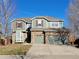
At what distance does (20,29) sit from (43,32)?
7149 millimetres

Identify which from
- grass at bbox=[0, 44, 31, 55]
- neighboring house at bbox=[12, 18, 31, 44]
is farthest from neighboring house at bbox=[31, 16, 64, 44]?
grass at bbox=[0, 44, 31, 55]

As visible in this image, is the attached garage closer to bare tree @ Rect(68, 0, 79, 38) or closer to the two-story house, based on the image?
the two-story house

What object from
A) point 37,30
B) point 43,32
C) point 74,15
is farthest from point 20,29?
point 74,15

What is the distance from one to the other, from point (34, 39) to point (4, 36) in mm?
8786

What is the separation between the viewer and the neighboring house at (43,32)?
41344 mm

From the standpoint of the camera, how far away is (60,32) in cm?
4144

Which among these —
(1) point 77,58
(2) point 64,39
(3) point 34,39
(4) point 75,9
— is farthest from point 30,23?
(1) point 77,58

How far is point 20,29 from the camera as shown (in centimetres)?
4581

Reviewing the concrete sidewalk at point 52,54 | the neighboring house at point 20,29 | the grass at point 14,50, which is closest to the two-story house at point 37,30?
the neighboring house at point 20,29

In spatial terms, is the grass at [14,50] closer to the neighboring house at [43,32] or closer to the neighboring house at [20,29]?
the neighboring house at [43,32]

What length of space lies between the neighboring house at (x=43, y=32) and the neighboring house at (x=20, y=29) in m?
3.46

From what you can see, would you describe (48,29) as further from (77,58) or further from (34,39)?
(77,58)

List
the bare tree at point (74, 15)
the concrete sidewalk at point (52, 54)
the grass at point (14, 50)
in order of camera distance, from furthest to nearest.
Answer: the bare tree at point (74, 15)
the grass at point (14, 50)
the concrete sidewalk at point (52, 54)

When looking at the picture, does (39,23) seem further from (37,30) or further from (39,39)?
(39,39)
